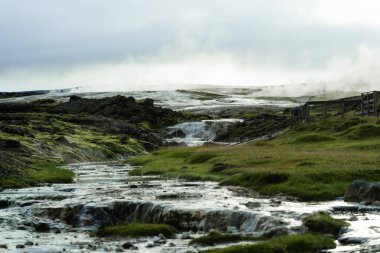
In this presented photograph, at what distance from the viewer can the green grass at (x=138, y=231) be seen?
35219 mm

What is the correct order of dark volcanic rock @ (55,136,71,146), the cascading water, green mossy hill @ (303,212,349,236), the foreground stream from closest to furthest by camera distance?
the foreground stream
green mossy hill @ (303,212,349,236)
dark volcanic rock @ (55,136,71,146)
the cascading water

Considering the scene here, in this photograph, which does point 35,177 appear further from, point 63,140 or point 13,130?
point 13,130

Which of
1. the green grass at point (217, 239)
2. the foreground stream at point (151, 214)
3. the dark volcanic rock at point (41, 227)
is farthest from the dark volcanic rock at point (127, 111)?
the green grass at point (217, 239)

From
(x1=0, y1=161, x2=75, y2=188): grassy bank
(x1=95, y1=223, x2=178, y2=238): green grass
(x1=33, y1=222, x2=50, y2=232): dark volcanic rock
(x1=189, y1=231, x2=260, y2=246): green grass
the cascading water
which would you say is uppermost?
(x1=189, y1=231, x2=260, y2=246): green grass

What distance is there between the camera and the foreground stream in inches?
1272

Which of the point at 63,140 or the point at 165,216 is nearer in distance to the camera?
the point at 165,216

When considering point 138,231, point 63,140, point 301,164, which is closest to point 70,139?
point 63,140

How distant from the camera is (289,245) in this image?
2909 centimetres

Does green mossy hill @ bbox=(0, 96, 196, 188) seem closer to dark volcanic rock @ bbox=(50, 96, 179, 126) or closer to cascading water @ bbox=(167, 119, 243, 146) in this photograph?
dark volcanic rock @ bbox=(50, 96, 179, 126)

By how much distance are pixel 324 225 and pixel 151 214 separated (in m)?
12.7

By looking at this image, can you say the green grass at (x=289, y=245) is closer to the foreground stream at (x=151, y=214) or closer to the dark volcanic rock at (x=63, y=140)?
the foreground stream at (x=151, y=214)

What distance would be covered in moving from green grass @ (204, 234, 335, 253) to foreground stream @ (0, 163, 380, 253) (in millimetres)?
939

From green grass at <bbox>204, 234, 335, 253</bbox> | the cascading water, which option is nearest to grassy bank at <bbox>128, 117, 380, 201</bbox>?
green grass at <bbox>204, 234, 335, 253</bbox>

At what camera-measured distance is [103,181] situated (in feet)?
205
